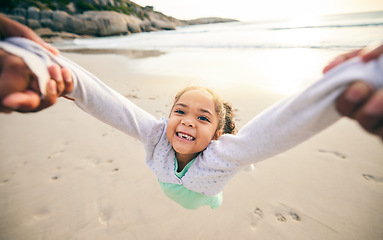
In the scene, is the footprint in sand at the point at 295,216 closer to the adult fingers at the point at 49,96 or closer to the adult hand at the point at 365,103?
the adult hand at the point at 365,103

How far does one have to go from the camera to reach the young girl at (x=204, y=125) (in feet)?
2.22

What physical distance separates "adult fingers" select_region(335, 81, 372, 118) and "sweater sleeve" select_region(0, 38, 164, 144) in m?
1.13

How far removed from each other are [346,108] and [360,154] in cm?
314

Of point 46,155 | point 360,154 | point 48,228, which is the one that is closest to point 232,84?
point 360,154

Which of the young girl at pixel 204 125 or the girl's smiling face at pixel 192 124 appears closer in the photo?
the young girl at pixel 204 125

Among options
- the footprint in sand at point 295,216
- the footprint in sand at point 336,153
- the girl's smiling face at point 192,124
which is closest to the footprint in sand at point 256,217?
the footprint in sand at point 295,216

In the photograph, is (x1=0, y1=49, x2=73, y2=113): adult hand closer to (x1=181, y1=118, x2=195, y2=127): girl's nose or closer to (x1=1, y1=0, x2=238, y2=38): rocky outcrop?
(x1=181, y1=118, x2=195, y2=127): girl's nose

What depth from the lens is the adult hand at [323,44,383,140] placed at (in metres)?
0.49

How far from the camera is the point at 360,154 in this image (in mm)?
2805

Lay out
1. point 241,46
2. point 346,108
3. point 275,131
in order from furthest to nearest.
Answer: point 241,46 < point 275,131 < point 346,108

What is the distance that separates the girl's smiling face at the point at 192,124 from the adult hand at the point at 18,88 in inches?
32.3

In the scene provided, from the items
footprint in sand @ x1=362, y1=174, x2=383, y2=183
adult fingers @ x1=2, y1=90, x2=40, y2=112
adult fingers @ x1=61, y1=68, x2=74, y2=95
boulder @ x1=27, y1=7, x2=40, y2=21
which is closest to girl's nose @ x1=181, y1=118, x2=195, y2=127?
adult fingers @ x1=61, y1=68, x2=74, y2=95

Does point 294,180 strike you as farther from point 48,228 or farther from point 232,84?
point 232,84

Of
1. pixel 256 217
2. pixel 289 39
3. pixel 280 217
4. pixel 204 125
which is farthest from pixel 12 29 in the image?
pixel 289 39
